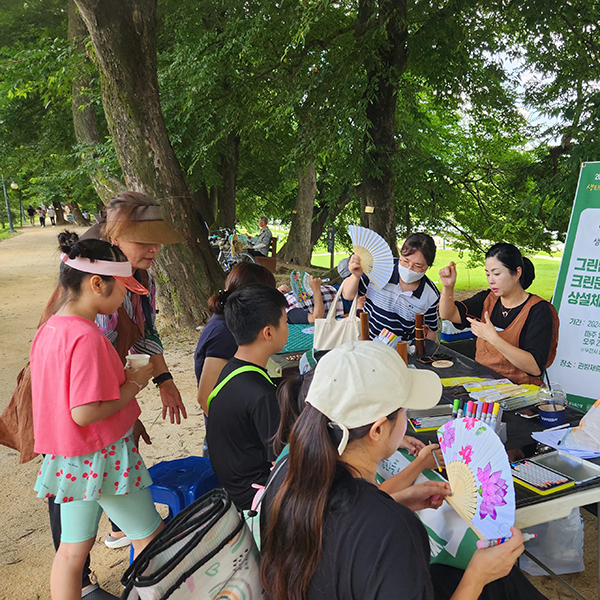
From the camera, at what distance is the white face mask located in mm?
3590

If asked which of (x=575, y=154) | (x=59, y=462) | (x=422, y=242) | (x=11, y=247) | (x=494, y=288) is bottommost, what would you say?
(x=11, y=247)

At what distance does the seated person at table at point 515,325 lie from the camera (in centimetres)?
286

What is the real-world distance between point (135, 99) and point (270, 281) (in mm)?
5034

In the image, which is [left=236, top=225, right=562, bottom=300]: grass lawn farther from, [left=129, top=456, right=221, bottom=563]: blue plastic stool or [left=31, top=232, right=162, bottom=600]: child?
[left=31, top=232, right=162, bottom=600]: child

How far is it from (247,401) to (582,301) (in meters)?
3.33

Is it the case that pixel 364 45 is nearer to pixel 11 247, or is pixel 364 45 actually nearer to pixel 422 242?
pixel 422 242

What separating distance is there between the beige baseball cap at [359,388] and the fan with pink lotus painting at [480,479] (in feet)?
0.90

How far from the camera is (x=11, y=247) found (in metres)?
20.9

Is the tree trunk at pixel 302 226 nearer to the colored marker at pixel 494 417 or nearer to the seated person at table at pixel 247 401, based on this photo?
the seated person at table at pixel 247 401

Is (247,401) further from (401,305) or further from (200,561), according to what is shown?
(401,305)

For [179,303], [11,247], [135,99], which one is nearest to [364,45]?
[135,99]

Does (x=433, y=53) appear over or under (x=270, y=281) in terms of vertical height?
over

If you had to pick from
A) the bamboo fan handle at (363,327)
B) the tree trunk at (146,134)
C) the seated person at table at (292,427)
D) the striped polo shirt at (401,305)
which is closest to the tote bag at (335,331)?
the bamboo fan handle at (363,327)

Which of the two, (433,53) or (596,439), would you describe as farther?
(433,53)
